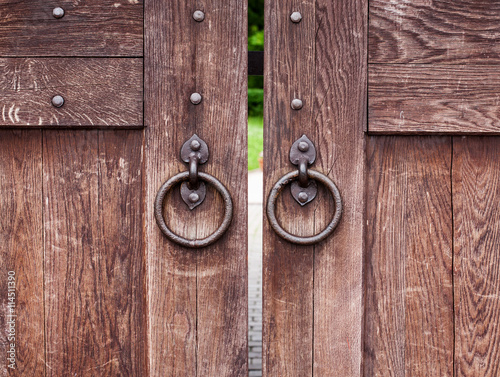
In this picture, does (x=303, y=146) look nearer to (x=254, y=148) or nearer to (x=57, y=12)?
(x=57, y=12)

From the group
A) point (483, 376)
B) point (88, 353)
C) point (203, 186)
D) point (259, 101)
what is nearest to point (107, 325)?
point (88, 353)

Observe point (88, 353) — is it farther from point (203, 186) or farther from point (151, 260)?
point (203, 186)

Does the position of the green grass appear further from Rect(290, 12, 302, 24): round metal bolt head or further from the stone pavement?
Rect(290, 12, 302, 24): round metal bolt head

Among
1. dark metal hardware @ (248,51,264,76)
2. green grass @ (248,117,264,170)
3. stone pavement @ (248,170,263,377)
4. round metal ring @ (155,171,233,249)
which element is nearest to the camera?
round metal ring @ (155,171,233,249)

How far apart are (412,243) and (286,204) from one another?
0.78 feet

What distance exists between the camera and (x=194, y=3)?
79cm

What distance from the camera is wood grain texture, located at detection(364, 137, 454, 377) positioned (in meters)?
0.82

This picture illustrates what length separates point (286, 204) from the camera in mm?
804

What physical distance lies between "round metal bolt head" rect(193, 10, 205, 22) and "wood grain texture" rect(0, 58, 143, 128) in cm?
12

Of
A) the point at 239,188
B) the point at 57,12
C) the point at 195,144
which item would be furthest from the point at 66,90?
the point at 239,188

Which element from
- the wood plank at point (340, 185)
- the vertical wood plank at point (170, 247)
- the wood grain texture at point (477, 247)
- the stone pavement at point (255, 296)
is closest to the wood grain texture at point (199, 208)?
the vertical wood plank at point (170, 247)

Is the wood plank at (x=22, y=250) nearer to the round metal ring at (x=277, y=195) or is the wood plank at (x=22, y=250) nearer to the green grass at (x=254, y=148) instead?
the round metal ring at (x=277, y=195)

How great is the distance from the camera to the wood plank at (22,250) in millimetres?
812

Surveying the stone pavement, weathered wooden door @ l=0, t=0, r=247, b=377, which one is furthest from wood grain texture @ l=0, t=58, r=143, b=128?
the stone pavement
